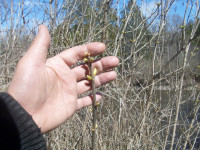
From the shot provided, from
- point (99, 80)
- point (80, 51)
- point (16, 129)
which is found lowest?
point (16, 129)

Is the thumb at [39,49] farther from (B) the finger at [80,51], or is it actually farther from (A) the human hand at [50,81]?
(B) the finger at [80,51]

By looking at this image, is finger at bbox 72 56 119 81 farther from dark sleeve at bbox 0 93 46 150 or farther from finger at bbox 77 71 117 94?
dark sleeve at bbox 0 93 46 150

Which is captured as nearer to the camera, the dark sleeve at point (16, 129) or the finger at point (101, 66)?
the dark sleeve at point (16, 129)

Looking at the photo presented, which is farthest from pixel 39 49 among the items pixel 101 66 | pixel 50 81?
pixel 101 66

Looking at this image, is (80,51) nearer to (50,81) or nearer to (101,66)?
(101,66)

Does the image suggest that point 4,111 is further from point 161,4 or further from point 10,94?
point 161,4

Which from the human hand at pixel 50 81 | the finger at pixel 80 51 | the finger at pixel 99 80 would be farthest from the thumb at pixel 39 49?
the finger at pixel 99 80

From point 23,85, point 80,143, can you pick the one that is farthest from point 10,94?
point 80,143
